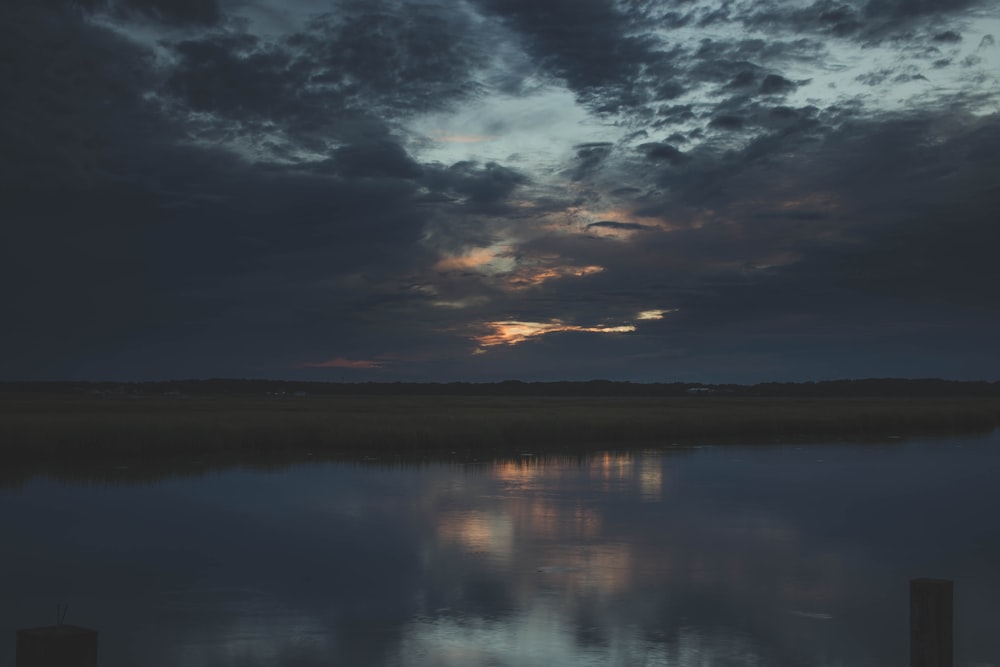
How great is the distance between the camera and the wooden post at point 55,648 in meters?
4.62

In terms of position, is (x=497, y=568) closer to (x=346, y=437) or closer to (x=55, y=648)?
(x=55, y=648)

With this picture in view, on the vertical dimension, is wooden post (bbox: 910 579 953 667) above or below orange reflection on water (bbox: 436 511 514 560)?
above

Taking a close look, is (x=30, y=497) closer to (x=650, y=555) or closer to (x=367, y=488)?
(x=367, y=488)

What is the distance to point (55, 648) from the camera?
462cm

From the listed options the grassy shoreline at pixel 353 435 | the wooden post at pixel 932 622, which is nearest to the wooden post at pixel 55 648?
the wooden post at pixel 932 622

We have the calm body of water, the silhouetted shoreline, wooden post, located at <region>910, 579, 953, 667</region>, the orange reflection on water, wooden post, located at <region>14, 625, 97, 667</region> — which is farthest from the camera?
the silhouetted shoreline

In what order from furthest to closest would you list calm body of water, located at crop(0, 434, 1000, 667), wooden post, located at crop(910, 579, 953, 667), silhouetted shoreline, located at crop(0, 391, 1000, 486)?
silhouetted shoreline, located at crop(0, 391, 1000, 486) < calm body of water, located at crop(0, 434, 1000, 667) < wooden post, located at crop(910, 579, 953, 667)

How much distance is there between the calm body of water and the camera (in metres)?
9.86

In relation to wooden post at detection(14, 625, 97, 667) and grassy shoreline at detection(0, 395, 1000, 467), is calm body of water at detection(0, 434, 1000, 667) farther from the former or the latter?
grassy shoreline at detection(0, 395, 1000, 467)

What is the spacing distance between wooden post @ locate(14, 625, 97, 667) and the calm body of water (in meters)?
4.68

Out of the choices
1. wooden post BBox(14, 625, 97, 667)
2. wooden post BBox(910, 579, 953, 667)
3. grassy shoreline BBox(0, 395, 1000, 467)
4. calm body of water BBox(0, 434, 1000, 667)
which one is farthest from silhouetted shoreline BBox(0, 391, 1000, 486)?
wooden post BBox(910, 579, 953, 667)

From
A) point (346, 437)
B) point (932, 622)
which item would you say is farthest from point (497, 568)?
point (346, 437)

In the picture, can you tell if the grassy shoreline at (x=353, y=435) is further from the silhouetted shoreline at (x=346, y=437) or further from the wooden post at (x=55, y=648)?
the wooden post at (x=55, y=648)

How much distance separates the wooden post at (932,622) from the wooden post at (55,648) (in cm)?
510
